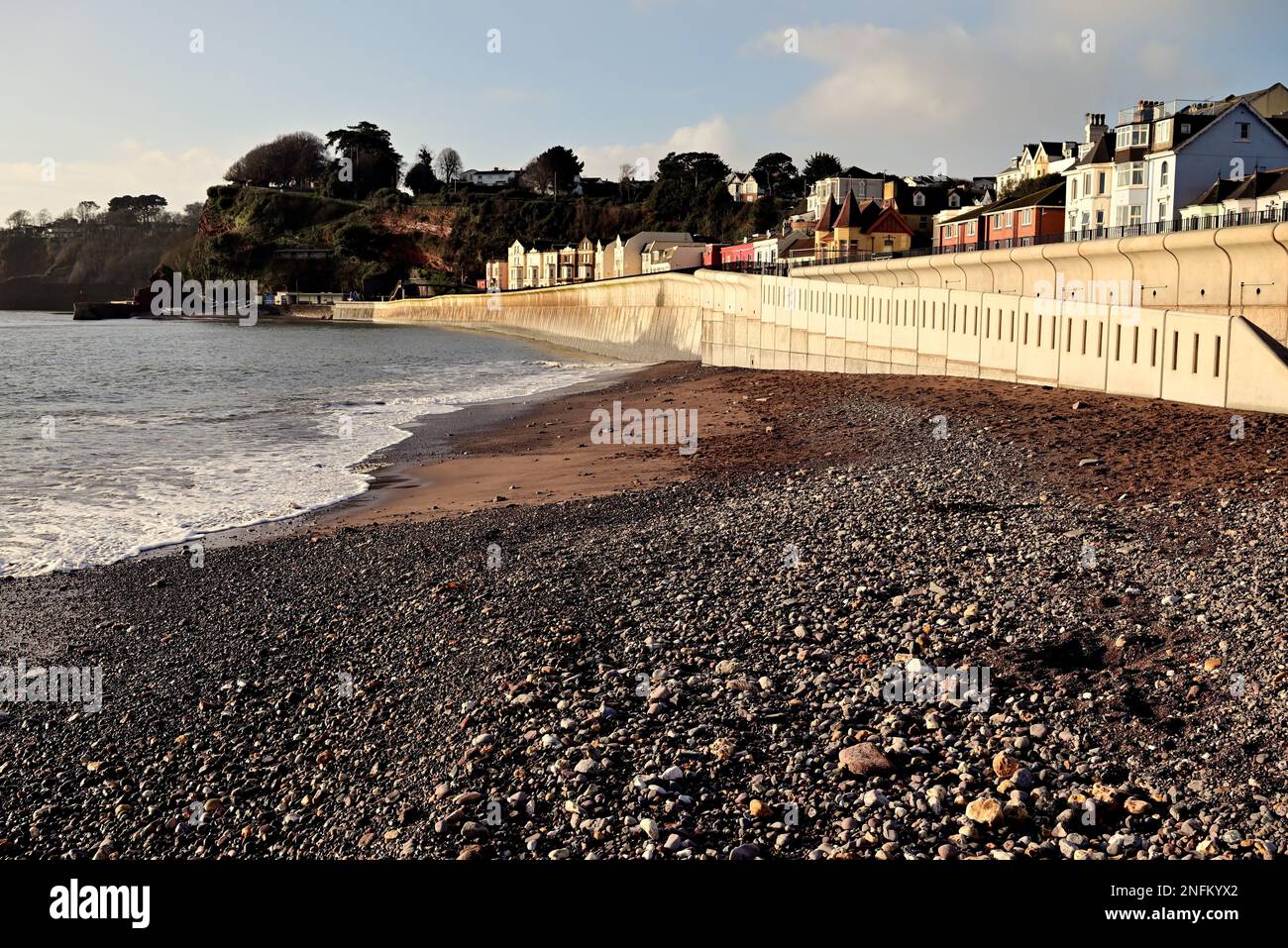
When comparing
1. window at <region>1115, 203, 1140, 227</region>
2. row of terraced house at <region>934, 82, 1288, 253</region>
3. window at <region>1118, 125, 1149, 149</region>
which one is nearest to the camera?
row of terraced house at <region>934, 82, 1288, 253</region>

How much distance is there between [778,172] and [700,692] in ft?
623

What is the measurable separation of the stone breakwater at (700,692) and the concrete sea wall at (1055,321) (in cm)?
634

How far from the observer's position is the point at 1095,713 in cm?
689

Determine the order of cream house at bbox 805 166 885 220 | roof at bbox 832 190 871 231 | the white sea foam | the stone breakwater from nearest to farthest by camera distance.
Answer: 1. the stone breakwater
2. the white sea foam
3. roof at bbox 832 190 871 231
4. cream house at bbox 805 166 885 220

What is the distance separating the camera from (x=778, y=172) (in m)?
187

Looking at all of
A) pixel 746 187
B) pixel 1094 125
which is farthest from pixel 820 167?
pixel 1094 125

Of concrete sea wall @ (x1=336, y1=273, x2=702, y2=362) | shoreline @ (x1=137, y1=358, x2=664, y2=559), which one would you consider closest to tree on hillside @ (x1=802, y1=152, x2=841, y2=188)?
concrete sea wall @ (x1=336, y1=273, x2=702, y2=362)

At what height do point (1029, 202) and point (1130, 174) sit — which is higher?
point (1130, 174)

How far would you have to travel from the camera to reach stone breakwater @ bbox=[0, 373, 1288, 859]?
5.89 metres

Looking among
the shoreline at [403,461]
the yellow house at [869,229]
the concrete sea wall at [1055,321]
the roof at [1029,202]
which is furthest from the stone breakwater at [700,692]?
the yellow house at [869,229]

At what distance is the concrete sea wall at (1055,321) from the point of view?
18.8 metres

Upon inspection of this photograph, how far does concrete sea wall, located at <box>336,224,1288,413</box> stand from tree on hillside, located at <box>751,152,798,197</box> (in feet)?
465

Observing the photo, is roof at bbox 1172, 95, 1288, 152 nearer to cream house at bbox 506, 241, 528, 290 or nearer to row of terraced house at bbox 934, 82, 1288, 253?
row of terraced house at bbox 934, 82, 1288, 253

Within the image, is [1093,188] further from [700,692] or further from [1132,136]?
[700,692]
